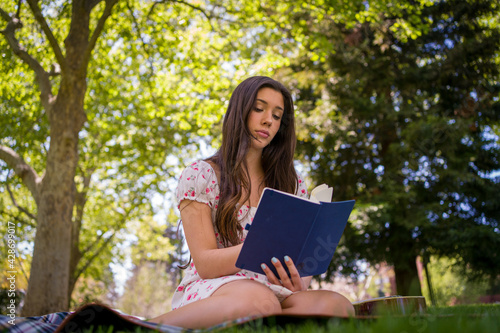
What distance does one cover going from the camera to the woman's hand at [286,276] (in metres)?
2.13

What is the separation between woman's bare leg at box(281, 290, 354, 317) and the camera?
2121 mm

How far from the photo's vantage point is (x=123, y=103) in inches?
449

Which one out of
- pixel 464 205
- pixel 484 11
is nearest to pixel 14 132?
pixel 464 205

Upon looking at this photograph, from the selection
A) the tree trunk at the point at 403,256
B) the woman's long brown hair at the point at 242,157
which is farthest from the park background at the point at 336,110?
the woman's long brown hair at the point at 242,157

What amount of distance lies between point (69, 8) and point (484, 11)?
902 centimetres

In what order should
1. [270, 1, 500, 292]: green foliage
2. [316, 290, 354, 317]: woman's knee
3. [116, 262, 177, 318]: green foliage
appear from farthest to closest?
[116, 262, 177, 318]: green foliage < [270, 1, 500, 292]: green foliage < [316, 290, 354, 317]: woman's knee

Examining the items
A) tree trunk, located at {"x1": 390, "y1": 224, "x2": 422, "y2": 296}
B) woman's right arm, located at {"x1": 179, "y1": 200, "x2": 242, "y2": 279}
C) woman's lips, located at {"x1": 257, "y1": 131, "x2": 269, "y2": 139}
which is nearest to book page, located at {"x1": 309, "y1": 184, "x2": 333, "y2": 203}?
woman's right arm, located at {"x1": 179, "y1": 200, "x2": 242, "y2": 279}

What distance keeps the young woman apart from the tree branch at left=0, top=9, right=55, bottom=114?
4763mm

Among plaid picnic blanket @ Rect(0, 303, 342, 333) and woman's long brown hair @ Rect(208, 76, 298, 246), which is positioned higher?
woman's long brown hair @ Rect(208, 76, 298, 246)

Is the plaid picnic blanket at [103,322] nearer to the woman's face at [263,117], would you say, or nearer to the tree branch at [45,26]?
the woman's face at [263,117]

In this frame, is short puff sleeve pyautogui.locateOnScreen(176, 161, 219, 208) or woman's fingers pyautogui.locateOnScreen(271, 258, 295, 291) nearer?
woman's fingers pyautogui.locateOnScreen(271, 258, 295, 291)

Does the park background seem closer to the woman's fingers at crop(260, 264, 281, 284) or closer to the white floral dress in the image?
the white floral dress

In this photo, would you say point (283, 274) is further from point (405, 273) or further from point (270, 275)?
point (405, 273)

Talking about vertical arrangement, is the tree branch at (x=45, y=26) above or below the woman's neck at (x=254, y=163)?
above
